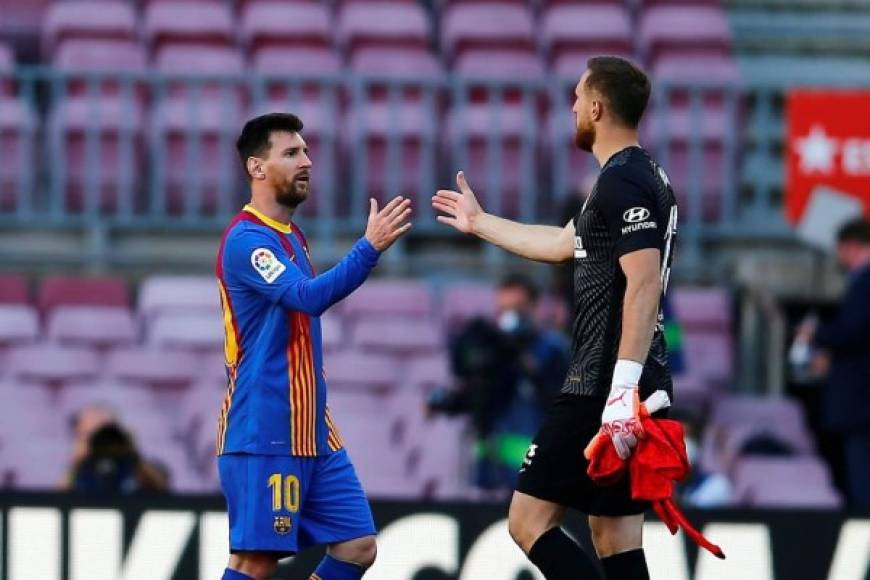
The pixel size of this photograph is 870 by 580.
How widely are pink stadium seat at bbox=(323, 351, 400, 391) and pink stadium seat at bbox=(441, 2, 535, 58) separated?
123 inches

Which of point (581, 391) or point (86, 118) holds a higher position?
point (86, 118)

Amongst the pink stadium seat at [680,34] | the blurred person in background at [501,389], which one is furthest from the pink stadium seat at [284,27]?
the blurred person in background at [501,389]

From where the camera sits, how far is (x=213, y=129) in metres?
13.7

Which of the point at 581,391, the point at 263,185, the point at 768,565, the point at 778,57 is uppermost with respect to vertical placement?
the point at 778,57

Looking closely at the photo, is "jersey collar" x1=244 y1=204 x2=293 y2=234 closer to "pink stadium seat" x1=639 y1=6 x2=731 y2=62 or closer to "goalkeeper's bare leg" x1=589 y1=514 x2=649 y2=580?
"goalkeeper's bare leg" x1=589 y1=514 x2=649 y2=580

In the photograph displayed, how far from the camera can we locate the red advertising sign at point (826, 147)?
1296cm

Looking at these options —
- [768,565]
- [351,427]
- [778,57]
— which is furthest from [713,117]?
[768,565]

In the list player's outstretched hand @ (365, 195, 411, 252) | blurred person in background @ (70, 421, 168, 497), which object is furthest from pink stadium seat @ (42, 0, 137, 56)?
player's outstretched hand @ (365, 195, 411, 252)

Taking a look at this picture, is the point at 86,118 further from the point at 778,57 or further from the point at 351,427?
the point at 778,57

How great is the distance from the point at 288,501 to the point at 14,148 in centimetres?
666

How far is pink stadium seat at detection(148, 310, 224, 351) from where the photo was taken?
12547 millimetres

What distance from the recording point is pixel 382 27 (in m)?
14.7

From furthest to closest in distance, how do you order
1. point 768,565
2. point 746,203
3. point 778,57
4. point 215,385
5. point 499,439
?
point 778,57 < point 746,203 < point 215,385 < point 499,439 < point 768,565

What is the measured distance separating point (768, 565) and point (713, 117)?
481cm
